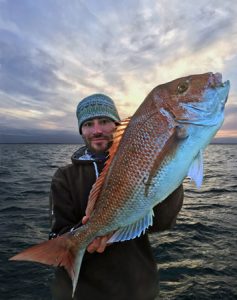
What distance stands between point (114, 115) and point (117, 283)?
7.28 feet

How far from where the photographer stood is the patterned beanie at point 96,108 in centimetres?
443

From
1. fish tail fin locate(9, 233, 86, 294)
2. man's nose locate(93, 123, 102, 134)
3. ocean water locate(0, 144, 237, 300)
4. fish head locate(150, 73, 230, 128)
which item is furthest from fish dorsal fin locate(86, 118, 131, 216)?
ocean water locate(0, 144, 237, 300)

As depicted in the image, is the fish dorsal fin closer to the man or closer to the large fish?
the large fish

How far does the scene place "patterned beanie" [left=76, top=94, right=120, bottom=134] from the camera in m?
4.43

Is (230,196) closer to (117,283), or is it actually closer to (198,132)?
(117,283)

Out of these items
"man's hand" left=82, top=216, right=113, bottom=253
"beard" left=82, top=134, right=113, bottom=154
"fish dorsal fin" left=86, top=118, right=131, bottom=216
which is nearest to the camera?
"fish dorsal fin" left=86, top=118, right=131, bottom=216

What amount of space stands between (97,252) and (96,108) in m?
1.90

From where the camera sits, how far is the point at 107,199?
9.84ft

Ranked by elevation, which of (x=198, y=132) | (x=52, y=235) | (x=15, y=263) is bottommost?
(x=15, y=263)

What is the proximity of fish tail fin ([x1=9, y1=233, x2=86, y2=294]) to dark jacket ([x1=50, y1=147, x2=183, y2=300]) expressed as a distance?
60 centimetres

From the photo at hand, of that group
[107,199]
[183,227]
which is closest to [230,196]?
[183,227]

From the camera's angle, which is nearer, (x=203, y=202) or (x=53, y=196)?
(x=53, y=196)

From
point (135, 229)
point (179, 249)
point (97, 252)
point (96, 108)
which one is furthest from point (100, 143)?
point (179, 249)

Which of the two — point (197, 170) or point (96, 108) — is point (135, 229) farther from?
point (96, 108)
